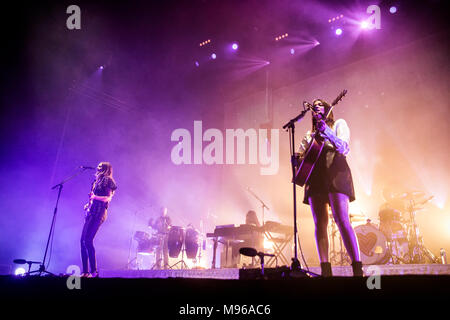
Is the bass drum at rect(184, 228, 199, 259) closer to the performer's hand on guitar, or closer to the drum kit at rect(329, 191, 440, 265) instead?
the drum kit at rect(329, 191, 440, 265)

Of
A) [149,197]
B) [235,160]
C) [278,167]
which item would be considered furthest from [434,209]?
[149,197]

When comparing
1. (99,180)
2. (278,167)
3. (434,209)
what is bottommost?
(434,209)

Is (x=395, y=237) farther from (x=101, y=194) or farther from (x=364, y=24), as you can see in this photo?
(x=101, y=194)

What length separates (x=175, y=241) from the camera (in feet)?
29.0

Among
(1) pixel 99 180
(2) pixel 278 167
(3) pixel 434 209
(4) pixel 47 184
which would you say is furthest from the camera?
(2) pixel 278 167

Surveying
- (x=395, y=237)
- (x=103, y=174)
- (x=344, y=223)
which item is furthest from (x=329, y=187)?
(x=395, y=237)

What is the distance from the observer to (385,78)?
27.7ft

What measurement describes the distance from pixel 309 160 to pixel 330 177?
0.33m

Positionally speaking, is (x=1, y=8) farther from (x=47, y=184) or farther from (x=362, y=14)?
(x=362, y=14)

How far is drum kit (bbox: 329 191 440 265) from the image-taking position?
5836 millimetres

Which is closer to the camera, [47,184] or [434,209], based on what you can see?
[434,209]

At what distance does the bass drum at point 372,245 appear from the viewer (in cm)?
578

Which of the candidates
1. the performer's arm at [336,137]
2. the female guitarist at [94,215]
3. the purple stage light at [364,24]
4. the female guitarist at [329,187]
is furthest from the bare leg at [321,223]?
the purple stage light at [364,24]

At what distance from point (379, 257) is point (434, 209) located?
269 cm
